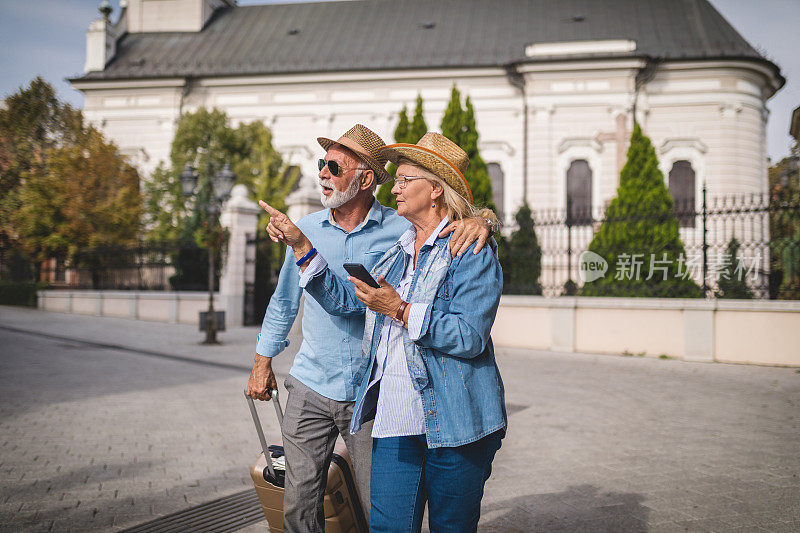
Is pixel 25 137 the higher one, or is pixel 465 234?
pixel 25 137

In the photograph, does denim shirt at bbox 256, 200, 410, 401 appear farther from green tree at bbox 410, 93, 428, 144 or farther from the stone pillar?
green tree at bbox 410, 93, 428, 144

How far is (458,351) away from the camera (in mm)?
2193

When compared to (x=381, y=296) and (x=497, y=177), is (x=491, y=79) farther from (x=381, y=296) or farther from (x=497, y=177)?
(x=381, y=296)

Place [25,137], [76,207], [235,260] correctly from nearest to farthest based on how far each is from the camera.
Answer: [235,260], [76,207], [25,137]

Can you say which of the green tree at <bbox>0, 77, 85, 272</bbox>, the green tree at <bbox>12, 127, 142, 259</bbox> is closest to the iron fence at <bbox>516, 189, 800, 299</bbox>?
the green tree at <bbox>12, 127, 142, 259</bbox>

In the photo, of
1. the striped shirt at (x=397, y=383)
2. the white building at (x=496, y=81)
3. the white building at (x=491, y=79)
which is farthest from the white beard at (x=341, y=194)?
the white building at (x=491, y=79)

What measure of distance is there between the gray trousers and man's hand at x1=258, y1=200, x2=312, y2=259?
0.65 metres

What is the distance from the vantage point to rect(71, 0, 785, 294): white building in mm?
27766

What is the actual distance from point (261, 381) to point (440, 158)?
1329 mm

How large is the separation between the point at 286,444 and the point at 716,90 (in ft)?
98.4

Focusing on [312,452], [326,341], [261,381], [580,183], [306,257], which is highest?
[580,183]

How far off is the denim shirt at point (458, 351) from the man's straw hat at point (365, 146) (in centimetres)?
78

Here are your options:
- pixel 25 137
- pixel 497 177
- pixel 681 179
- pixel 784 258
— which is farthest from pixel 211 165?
pixel 784 258

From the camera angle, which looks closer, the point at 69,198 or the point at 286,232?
the point at 286,232
